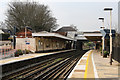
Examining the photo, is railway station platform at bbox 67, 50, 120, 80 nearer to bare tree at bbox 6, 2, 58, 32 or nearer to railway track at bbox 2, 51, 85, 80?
railway track at bbox 2, 51, 85, 80

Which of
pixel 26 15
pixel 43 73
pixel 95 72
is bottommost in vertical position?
pixel 43 73

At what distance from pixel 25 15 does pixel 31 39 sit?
63.8 ft

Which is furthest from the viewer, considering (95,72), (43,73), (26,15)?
(26,15)

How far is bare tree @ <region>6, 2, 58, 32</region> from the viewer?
53.1 metres

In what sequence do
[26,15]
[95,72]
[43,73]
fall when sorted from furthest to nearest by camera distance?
[26,15], [43,73], [95,72]

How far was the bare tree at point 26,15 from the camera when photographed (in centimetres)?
5306

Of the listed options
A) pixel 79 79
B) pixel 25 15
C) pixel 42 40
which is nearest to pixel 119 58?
pixel 79 79

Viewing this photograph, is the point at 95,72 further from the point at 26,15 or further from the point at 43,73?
the point at 26,15

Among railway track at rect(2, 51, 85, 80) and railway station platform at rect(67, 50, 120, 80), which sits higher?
railway station platform at rect(67, 50, 120, 80)

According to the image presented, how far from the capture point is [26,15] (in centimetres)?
5325

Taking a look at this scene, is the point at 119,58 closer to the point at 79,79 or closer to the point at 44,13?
the point at 79,79

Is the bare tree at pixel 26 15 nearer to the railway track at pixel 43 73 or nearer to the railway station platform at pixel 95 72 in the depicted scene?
the railway track at pixel 43 73

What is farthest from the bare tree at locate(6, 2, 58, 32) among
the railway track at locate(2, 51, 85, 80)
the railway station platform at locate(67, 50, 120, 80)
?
the railway station platform at locate(67, 50, 120, 80)

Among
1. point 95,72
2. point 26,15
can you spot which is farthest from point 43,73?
point 26,15
